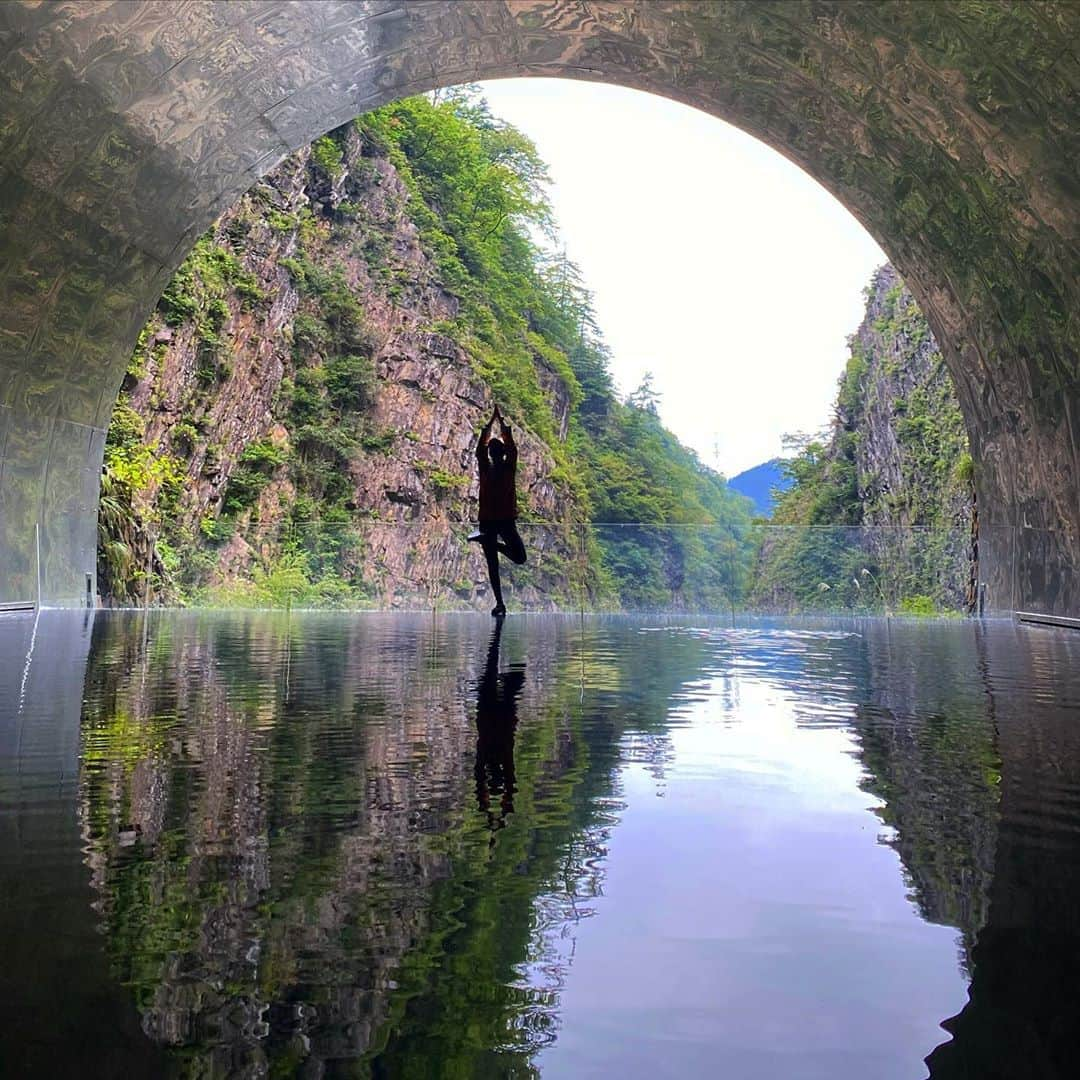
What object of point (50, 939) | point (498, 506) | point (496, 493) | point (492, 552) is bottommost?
point (50, 939)

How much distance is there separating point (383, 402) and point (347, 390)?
1.03m

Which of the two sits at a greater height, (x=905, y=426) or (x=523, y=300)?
(x=523, y=300)

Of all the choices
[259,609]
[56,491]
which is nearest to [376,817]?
[56,491]

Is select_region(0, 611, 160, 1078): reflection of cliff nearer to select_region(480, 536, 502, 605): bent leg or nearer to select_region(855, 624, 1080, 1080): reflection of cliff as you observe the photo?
select_region(855, 624, 1080, 1080): reflection of cliff

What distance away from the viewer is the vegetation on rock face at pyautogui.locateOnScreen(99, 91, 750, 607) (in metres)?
21.4

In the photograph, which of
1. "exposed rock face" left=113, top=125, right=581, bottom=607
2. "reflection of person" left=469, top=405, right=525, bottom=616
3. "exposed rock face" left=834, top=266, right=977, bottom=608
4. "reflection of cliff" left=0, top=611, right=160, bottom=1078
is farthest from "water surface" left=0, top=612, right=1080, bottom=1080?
"exposed rock face" left=834, top=266, right=977, bottom=608

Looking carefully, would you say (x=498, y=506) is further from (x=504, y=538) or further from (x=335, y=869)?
(x=335, y=869)

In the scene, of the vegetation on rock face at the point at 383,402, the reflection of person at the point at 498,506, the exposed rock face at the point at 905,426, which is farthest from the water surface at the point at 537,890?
the exposed rock face at the point at 905,426

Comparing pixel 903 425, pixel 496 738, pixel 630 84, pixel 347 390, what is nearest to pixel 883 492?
pixel 903 425

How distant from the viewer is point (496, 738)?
5051 millimetres

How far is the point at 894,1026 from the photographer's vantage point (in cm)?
185

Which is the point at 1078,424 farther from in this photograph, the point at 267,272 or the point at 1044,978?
the point at 267,272

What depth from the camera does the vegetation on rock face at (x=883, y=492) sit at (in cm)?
1980

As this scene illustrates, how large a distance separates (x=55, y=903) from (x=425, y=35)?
12.5m
